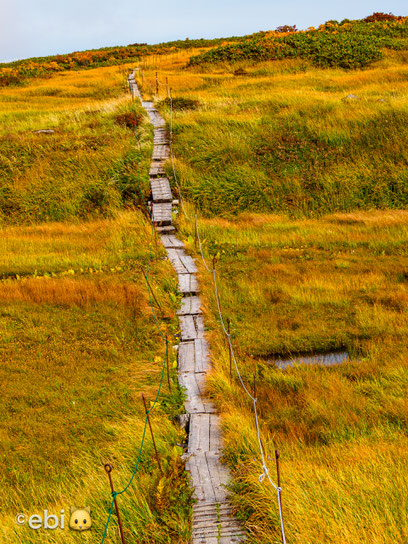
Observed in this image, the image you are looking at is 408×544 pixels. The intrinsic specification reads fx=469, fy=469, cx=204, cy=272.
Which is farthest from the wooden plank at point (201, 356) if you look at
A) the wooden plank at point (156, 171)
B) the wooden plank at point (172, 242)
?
the wooden plank at point (156, 171)

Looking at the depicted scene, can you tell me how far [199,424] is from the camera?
284 inches

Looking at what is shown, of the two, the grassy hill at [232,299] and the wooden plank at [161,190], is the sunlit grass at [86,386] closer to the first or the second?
the grassy hill at [232,299]

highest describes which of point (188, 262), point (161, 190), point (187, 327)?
point (161, 190)

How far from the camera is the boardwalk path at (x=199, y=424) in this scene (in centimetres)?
536

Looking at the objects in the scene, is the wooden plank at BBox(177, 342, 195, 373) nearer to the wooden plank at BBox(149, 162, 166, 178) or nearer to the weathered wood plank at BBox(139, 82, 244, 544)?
the weathered wood plank at BBox(139, 82, 244, 544)

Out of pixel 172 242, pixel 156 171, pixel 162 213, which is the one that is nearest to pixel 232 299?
pixel 172 242

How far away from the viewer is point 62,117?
25.3 meters

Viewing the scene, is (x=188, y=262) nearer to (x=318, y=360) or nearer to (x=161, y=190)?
(x=161, y=190)

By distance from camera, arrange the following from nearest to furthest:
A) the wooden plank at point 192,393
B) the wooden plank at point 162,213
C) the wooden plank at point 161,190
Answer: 1. the wooden plank at point 192,393
2. the wooden plank at point 162,213
3. the wooden plank at point 161,190

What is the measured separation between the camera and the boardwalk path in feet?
17.6

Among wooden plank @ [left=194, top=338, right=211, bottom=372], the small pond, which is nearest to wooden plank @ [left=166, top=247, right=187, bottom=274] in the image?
wooden plank @ [left=194, top=338, right=211, bottom=372]

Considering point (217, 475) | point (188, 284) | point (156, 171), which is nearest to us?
point (217, 475)

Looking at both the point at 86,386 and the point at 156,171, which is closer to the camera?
the point at 86,386

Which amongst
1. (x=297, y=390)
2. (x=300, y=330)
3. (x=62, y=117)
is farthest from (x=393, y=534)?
(x=62, y=117)
